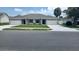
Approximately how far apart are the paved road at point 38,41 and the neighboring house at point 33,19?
0.21 metres

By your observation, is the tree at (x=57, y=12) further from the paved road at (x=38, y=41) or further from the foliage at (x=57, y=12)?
the paved road at (x=38, y=41)

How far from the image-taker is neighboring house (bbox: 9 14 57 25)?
3.52 meters

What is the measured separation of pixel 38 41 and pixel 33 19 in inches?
18.2

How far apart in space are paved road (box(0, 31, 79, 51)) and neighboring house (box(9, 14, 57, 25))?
0.68 ft

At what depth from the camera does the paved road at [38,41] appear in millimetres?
3418

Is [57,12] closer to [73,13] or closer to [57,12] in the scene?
[57,12]

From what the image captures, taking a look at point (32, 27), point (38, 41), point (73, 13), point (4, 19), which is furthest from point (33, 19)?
point (73, 13)

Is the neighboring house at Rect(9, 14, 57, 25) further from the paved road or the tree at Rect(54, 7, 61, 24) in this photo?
the paved road

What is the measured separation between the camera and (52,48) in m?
3.43

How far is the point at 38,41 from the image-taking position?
3465 millimetres

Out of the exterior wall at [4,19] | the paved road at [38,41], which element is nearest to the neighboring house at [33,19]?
the exterior wall at [4,19]
